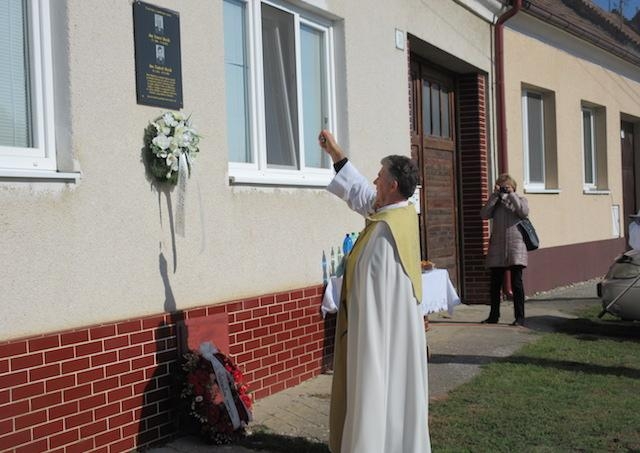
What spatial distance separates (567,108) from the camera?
538 inches

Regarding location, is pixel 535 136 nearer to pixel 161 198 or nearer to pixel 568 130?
pixel 568 130

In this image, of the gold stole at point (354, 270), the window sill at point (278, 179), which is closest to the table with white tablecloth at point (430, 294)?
the window sill at point (278, 179)

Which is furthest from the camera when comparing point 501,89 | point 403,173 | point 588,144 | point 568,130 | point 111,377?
point 588,144

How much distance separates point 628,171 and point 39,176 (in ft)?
54.3

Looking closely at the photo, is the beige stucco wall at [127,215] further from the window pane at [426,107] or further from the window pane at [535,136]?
the window pane at [535,136]

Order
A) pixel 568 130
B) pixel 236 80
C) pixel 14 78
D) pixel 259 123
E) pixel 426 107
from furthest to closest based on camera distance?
pixel 568 130 → pixel 426 107 → pixel 259 123 → pixel 236 80 → pixel 14 78

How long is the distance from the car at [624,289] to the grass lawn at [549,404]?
56 cm

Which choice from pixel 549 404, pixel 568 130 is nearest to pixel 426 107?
pixel 568 130

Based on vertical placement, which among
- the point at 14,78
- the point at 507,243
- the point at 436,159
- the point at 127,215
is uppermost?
the point at 14,78

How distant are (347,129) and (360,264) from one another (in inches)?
135

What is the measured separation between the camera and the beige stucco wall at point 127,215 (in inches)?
171

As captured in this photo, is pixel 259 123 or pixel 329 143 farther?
pixel 259 123

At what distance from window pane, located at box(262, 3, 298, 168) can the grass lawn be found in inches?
99.0

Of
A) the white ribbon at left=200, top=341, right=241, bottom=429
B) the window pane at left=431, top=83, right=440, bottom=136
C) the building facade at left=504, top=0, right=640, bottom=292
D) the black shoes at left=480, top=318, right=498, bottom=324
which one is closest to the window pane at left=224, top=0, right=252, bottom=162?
the white ribbon at left=200, top=341, right=241, bottom=429
